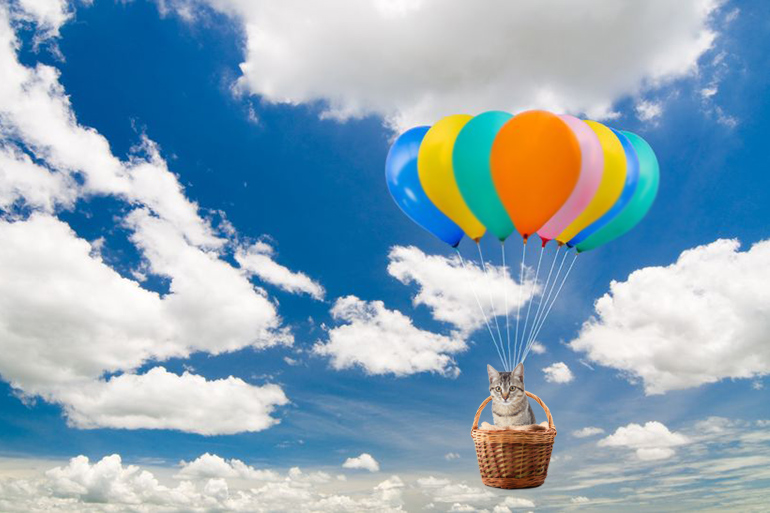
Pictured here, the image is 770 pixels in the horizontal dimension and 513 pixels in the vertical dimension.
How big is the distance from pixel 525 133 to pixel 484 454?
490 cm

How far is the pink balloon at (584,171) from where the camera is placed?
9969mm

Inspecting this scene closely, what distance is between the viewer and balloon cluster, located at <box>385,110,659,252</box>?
9797 millimetres

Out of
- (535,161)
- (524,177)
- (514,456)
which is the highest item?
(535,161)

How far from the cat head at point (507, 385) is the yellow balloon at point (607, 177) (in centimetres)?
298

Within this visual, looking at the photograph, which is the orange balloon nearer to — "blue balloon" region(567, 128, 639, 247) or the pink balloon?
the pink balloon

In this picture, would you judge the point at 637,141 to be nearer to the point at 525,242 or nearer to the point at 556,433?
the point at 525,242

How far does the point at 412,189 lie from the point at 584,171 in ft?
9.71

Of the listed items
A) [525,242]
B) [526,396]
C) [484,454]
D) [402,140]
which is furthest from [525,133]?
[484,454]

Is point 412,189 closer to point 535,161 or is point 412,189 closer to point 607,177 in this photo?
point 535,161

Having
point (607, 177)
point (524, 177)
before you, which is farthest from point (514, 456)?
point (607, 177)

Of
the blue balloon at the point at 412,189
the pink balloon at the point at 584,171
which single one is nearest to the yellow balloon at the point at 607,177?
the pink balloon at the point at 584,171

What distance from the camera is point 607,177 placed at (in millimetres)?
10273

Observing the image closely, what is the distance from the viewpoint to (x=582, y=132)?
10023 millimetres

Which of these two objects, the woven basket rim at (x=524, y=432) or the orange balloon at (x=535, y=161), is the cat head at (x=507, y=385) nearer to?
the woven basket rim at (x=524, y=432)
